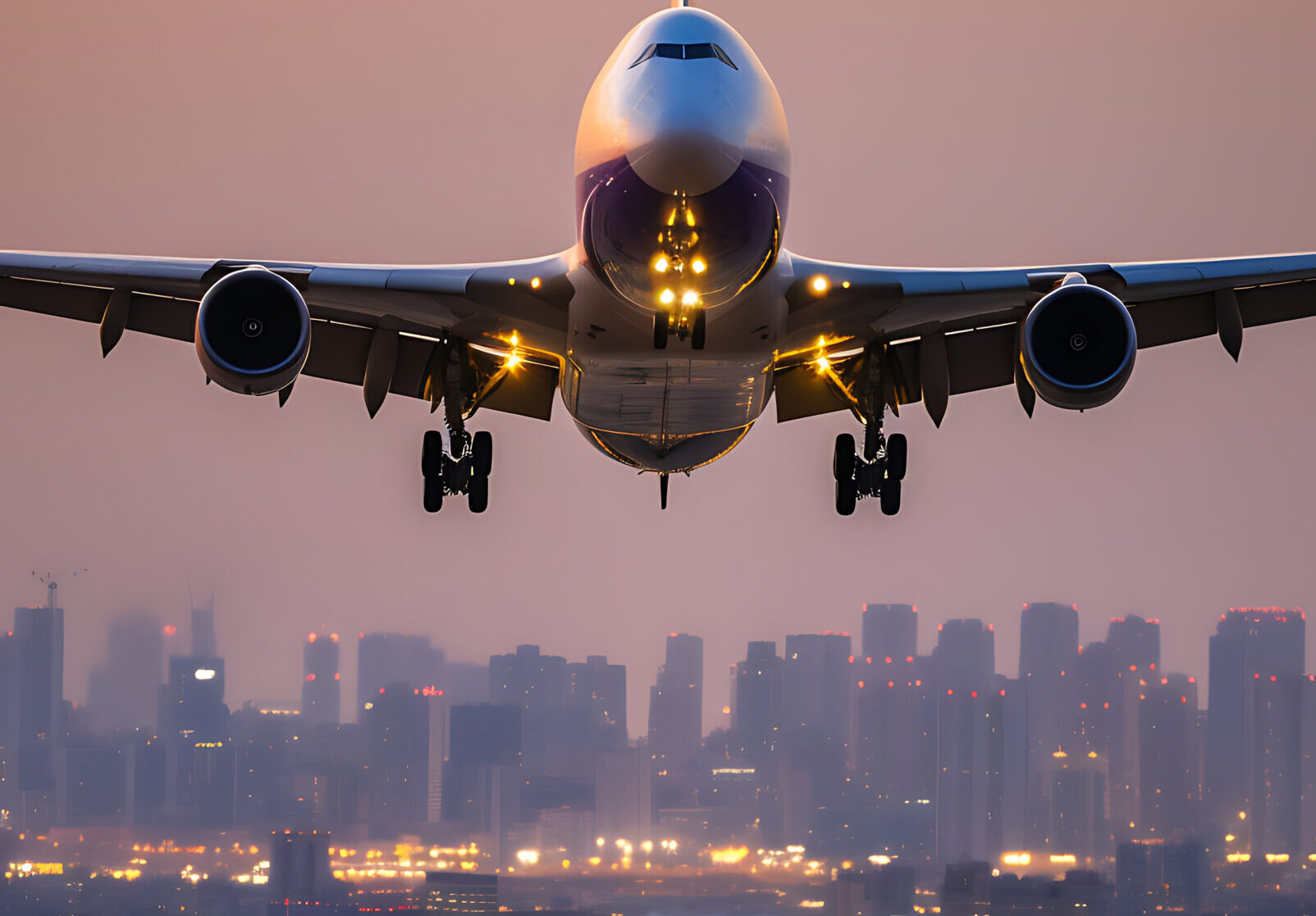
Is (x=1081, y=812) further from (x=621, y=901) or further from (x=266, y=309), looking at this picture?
(x=266, y=309)

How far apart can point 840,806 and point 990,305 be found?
4371cm

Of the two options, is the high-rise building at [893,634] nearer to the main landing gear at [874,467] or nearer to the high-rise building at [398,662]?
the high-rise building at [398,662]

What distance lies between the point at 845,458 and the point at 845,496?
2.10ft

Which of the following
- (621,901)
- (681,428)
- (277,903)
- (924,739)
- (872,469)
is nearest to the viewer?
(681,428)

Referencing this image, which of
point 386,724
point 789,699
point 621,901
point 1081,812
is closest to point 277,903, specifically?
point 386,724

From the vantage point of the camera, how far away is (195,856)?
63.6 m

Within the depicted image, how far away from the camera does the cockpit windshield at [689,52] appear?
1786 cm

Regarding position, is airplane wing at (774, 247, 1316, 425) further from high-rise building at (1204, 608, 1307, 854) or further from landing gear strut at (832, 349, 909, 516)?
high-rise building at (1204, 608, 1307, 854)

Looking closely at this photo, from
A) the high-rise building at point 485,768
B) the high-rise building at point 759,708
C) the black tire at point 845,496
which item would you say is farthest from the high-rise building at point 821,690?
the black tire at point 845,496

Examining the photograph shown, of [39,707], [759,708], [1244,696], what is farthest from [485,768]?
[1244,696]

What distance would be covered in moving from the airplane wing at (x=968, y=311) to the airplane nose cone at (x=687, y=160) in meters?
3.54

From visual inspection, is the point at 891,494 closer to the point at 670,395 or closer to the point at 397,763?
the point at 670,395

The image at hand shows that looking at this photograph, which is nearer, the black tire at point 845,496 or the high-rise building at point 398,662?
the black tire at point 845,496

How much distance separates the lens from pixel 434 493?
26328mm
